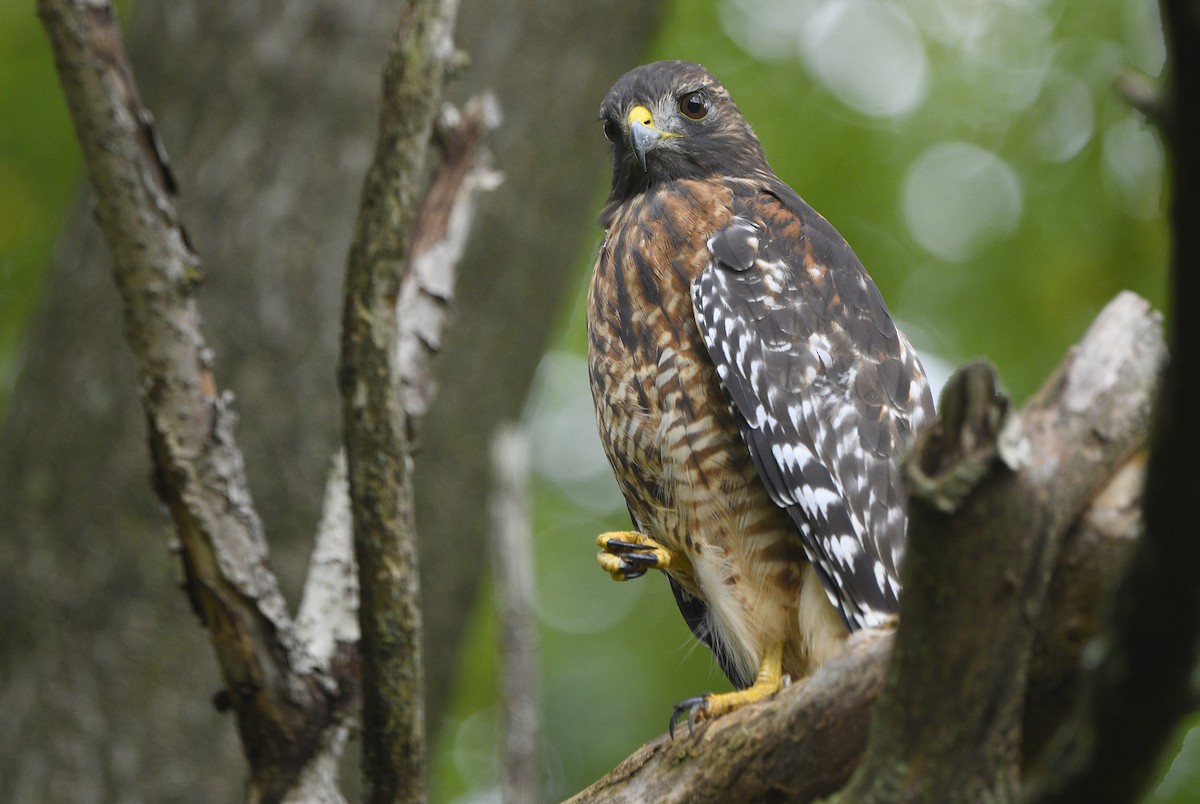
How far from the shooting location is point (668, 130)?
409 cm

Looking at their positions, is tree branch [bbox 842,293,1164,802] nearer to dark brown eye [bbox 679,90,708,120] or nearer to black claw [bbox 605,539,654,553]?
black claw [bbox 605,539,654,553]

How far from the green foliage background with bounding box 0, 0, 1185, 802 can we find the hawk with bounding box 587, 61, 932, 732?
12.9ft

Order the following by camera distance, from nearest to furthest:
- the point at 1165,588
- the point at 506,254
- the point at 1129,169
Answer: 1. the point at 1165,588
2. the point at 506,254
3. the point at 1129,169

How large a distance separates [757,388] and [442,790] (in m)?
6.47

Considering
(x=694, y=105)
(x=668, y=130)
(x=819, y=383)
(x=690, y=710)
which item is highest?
(x=694, y=105)

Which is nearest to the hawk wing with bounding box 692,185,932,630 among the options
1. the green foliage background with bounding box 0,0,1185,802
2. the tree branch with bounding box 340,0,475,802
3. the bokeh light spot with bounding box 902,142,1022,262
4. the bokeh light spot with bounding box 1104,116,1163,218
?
the tree branch with bounding box 340,0,475,802

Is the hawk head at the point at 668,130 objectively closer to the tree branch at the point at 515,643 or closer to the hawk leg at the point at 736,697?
the tree branch at the point at 515,643

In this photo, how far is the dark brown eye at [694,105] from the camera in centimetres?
417

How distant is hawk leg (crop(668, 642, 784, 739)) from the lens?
2.74 m

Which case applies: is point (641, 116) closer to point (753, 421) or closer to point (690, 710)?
point (753, 421)

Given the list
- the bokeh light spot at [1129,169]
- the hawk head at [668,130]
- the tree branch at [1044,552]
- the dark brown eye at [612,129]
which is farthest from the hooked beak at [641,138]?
the bokeh light spot at [1129,169]

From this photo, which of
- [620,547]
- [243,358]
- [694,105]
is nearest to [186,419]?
[620,547]

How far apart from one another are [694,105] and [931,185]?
183 inches

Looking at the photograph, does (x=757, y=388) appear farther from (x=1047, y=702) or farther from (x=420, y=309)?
(x=1047, y=702)
